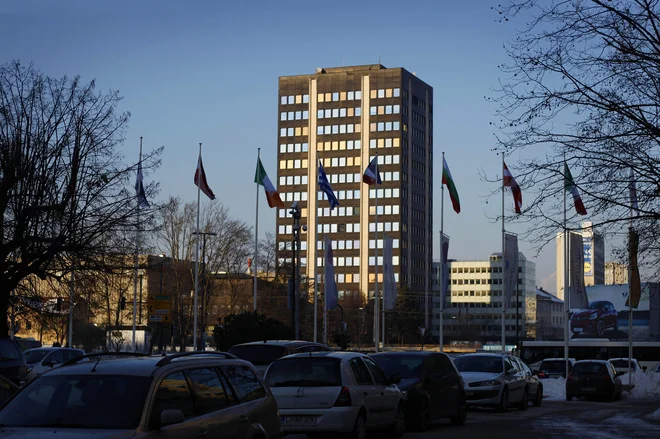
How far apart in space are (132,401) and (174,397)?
0.51 m

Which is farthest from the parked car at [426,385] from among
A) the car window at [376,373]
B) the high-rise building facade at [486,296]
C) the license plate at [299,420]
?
the high-rise building facade at [486,296]

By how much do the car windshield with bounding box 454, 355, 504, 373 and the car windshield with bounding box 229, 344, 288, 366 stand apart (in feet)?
23.8

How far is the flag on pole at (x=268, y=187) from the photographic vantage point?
53.7 meters

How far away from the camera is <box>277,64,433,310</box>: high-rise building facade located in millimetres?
150375

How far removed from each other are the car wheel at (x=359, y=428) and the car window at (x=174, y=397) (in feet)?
23.6

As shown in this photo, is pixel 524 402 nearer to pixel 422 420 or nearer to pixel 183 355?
pixel 422 420

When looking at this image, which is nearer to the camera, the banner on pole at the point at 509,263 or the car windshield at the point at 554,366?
the banner on pole at the point at 509,263

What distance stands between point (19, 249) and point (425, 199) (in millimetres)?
128661

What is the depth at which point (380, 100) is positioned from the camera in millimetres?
150375

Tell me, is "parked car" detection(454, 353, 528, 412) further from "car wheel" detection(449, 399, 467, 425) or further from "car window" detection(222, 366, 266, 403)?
"car window" detection(222, 366, 266, 403)

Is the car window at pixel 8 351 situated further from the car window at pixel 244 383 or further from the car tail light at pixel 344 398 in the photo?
the car window at pixel 244 383

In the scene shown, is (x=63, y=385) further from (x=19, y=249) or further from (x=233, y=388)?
(x=19, y=249)

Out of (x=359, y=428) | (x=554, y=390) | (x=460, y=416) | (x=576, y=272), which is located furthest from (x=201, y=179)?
(x=359, y=428)

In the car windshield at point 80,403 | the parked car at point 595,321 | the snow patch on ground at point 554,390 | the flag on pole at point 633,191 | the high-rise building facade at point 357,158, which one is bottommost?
the snow patch on ground at point 554,390
